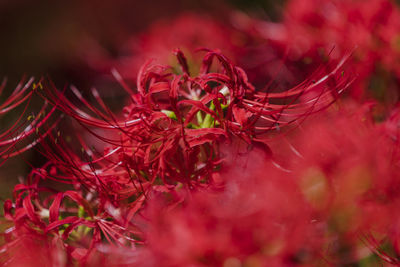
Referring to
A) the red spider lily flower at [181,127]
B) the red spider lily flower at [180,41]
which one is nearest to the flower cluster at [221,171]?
the red spider lily flower at [181,127]

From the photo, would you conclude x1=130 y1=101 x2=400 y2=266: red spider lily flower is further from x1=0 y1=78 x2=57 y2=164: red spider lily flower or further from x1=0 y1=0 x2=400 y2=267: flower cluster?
x1=0 y1=78 x2=57 y2=164: red spider lily flower

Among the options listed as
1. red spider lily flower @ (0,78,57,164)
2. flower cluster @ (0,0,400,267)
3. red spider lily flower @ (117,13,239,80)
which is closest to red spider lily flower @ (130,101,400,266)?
flower cluster @ (0,0,400,267)

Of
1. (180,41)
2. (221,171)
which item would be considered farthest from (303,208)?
(180,41)

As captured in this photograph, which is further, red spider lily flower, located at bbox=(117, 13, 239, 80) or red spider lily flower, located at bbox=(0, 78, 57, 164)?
red spider lily flower, located at bbox=(117, 13, 239, 80)

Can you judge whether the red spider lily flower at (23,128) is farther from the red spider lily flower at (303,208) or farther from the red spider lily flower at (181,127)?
the red spider lily flower at (303,208)

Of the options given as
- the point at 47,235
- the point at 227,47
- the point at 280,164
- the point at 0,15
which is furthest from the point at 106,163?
the point at 0,15

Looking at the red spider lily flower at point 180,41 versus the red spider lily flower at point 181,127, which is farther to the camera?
the red spider lily flower at point 180,41

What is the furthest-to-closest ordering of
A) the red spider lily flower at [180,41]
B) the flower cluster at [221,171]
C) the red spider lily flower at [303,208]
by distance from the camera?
the red spider lily flower at [180,41], the flower cluster at [221,171], the red spider lily flower at [303,208]

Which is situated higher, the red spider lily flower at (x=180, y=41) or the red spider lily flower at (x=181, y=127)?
the red spider lily flower at (x=181, y=127)

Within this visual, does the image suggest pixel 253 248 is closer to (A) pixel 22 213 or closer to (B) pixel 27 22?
(A) pixel 22 213

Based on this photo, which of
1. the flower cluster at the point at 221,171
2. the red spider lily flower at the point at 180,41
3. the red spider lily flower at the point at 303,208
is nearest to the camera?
the red spider lily flower at the point at 303,208

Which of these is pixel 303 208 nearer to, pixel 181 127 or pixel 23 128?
pixel 181 127
